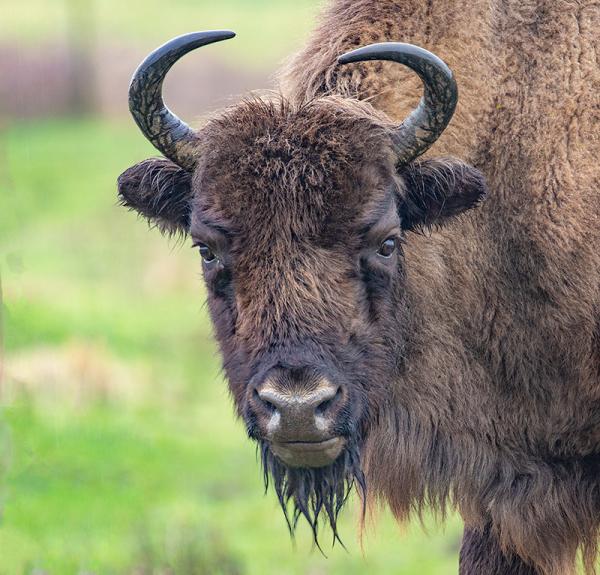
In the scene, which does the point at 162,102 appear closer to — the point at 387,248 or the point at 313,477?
the point at 387,248

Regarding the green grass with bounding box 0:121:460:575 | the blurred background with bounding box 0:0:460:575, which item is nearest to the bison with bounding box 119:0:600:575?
the blurred background with bounding box 0:0:460:575

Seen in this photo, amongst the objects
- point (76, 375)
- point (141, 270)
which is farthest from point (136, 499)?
point (141, 270)

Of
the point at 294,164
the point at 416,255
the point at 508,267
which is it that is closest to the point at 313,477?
the point at 416,255

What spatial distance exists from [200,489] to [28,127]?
753 inches

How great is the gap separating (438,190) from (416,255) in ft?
1.39

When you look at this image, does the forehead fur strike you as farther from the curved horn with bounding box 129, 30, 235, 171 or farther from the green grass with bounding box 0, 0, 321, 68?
the green grass with bounding box 0, 0, 321, 68

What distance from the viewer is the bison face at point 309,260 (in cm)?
489

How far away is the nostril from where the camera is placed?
15.7 ft

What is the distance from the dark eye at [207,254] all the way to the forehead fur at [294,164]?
0.17 m

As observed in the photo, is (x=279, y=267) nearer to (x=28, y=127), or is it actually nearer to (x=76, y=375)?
(x=76, y=375)

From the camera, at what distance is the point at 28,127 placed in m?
28.3

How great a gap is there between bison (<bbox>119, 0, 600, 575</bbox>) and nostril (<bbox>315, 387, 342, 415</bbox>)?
1cm

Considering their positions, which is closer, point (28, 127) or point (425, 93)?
point (425, 93)

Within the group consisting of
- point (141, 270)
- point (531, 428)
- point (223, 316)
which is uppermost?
point (223, 316)
